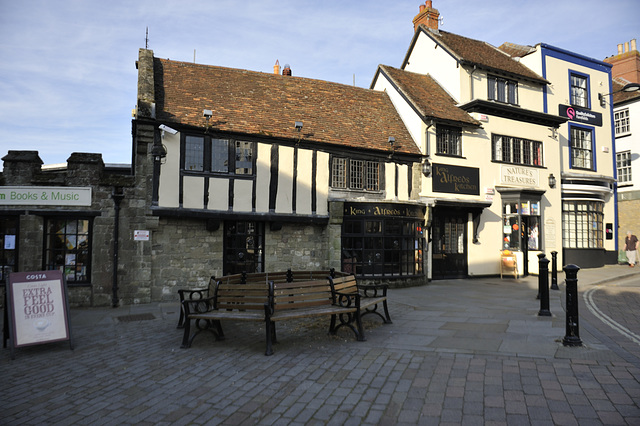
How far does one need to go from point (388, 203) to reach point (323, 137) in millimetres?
3105

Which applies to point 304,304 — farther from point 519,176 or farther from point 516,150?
point 516,150

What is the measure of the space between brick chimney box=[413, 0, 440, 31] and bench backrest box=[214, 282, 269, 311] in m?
17.4

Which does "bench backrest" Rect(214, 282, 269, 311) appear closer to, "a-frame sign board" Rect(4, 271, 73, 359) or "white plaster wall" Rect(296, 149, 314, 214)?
"a-frame sign board" Rect(4, 271, 73, 359)

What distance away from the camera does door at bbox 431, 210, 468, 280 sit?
52.4ft

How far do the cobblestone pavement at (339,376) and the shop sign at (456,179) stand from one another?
799cm

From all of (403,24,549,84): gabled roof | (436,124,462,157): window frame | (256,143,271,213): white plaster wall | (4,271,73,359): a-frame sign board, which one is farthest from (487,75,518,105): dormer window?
(4,271,73,359): a-frame sign board

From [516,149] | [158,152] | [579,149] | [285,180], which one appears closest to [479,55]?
[516,149]

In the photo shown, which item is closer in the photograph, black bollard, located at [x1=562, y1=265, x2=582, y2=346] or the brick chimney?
black bollard, located at [x1=562, y1=265, x2=582, y2=346]

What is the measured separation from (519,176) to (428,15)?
28.4 feet

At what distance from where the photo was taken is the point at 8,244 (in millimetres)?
10867

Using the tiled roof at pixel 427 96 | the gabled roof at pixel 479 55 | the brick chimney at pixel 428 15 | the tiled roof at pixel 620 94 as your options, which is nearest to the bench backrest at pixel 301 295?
the tiled roof at pixel 427 96

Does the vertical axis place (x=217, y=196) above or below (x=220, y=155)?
below

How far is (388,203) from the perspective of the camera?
45.0 ft

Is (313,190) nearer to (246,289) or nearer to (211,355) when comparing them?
(246,289)
